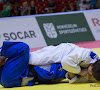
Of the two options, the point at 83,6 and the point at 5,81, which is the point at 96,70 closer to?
the point at 5,81

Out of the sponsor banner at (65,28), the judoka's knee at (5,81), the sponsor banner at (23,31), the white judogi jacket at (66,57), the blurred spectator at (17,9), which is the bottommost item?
the blurred spectator at (17,9)

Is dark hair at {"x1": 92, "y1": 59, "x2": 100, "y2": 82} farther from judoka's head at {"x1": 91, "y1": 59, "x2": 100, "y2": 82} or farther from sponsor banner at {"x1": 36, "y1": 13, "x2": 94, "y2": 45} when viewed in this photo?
sponsor banner at {"x1": 36, "y1": 13, "x2": 94, "y2": 45}

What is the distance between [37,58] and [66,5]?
40.6 ft

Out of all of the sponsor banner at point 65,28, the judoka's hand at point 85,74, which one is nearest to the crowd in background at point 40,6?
the sponsor banner at point 65,28

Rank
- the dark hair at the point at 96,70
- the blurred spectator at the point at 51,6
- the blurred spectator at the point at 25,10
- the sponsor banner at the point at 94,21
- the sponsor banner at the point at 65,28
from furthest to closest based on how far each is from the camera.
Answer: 1. the blurred spectator at the point at 51,6
2. the blurred spectator at the point at 25,10
3. the sponsor banner at the point at 94,21
4. the sponsor banner at the point at 65,28
5. the dark hair at the point at 96,70

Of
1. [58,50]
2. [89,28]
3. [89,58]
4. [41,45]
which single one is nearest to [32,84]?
[58,50]

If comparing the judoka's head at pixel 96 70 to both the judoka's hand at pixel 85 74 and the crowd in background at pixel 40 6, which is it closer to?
the judoka's hand at pixel 85 74

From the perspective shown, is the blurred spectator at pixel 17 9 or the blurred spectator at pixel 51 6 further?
the blurred spectator at pixel 51 6

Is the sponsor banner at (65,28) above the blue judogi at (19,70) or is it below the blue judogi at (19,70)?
below

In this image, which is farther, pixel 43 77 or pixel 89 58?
pixel 43 77

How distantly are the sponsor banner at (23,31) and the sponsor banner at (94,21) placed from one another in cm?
210

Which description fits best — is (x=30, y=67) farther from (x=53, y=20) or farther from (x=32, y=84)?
(x=53, y=20)

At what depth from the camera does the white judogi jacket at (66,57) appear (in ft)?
11.6

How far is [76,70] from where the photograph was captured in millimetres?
3549
